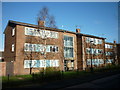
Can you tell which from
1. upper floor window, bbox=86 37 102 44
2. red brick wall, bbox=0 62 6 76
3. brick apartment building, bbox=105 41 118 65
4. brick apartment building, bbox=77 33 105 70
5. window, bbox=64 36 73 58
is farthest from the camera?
brick apartment building, bbox=105 41 118 65

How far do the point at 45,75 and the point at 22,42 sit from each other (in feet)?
30.9

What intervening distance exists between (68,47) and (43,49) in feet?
25.6

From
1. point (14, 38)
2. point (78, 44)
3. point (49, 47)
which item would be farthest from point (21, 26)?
point (78, 44)

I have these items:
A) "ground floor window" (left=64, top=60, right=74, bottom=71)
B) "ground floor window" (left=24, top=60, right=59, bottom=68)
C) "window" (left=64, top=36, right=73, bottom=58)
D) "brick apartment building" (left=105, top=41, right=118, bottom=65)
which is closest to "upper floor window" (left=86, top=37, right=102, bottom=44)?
"window" (left=64, top=36, right=73, bottom=58)

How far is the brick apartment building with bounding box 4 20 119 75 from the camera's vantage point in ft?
66.6

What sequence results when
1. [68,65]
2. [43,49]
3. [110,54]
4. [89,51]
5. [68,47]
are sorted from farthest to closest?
[110,54]
[89,51]
[68,47]
[68,65]
[43,49]

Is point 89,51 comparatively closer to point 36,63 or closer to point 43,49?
point 43,49

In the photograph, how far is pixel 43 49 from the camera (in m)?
22.2

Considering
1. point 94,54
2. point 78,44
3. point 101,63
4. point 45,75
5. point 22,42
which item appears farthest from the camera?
point 101,63

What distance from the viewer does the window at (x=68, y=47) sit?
2766cm

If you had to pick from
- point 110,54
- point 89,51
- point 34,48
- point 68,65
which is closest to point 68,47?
point 68,65

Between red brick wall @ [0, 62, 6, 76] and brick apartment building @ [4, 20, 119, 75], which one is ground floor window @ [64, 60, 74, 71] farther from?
red brick wall @ [0, 62, 6, 76]

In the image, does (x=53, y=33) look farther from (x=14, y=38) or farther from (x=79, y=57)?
(x=79, y=57)

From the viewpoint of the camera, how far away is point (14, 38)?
69.7 ft
